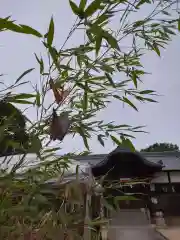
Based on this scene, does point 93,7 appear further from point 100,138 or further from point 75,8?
point 100,138

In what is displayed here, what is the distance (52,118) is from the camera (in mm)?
789

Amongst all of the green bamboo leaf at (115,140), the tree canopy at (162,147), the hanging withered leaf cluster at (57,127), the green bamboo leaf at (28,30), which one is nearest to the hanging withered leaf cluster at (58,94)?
the hanging withered leaf cluster at (57,127)

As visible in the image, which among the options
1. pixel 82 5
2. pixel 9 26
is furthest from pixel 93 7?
pixel 9 26

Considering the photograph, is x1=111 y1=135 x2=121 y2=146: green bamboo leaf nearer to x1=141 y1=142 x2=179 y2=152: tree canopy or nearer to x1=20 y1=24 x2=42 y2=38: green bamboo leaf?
x1=20 y1=24 x2=42 y2=38: green bamboo leaf

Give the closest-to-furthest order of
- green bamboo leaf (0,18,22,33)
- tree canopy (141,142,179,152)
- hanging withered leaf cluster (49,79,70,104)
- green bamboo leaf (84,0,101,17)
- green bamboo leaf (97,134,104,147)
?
green bamboo leaf (0,18,22,33), green bamboo leaf (84,0,101,17), hanging withered leaf cluster (49,79,70,104), green bamboo leaf (97,134,104,147), tree canopy (141,142,179,152)

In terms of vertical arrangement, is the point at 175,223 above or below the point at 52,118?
below

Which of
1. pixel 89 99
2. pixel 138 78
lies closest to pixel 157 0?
pixel 138 78

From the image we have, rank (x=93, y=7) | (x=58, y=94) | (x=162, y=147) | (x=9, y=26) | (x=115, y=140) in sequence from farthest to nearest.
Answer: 1. (x=162, y=147)
2. (x=115, y=140)
3. (x=58, y=94)
4. (x=93, y=7)
5. (x=9, y=26)

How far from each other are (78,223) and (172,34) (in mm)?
874

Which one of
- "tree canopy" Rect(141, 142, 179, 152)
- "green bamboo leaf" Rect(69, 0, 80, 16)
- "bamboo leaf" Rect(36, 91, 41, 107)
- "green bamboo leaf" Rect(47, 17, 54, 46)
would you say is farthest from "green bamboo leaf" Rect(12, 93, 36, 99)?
"tree canopy" Rect(141, 142, 179, 152)

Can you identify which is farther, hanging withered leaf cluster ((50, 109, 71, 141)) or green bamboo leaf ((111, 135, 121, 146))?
green bamboo leaf ((111, 135, 121, 146))

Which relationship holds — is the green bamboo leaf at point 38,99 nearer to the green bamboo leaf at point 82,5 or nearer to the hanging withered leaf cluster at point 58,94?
the hanging withered leaf cluster at point 58,94

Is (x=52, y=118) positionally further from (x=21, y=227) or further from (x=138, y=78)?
(x=138, y=78)

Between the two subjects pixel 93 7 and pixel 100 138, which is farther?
pixel 100 138
